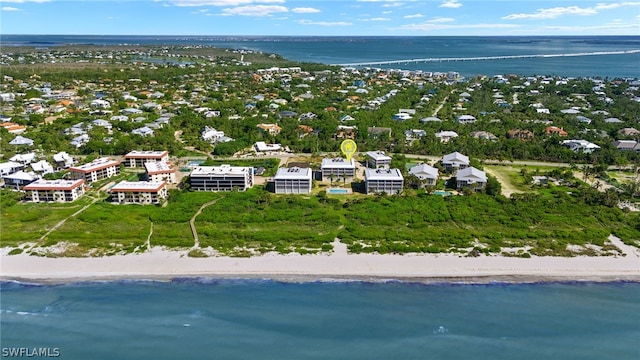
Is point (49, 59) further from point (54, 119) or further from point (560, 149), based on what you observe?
point (560, 149)

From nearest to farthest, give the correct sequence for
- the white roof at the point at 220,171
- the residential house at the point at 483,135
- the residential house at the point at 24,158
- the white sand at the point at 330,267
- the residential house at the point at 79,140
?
the white sand at the point at 330,267 < the white roof at the point at 220,171 < the residential house at the point at 24,158 < the residential house at the point at 79,140 < the residential house at the point at 483,135

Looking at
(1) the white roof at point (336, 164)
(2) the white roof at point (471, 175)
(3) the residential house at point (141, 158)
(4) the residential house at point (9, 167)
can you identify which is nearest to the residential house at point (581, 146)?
(2) the white roof at point (471, 175)

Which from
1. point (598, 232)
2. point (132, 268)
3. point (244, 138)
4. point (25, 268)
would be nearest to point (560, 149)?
point (598, 232)

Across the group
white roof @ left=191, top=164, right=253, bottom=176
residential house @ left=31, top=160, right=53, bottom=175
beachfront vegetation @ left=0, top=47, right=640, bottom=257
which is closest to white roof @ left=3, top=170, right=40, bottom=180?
beachfront vegetation @ left=0, top=47, right=640, bottom=257

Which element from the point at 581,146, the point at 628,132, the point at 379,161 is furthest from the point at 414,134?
the point at 628,132

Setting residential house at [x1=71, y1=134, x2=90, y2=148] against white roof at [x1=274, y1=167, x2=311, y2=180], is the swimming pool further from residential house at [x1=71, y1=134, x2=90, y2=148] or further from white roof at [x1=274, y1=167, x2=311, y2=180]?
residential house at [x1=71, y1=134, x2=90, y2=148]

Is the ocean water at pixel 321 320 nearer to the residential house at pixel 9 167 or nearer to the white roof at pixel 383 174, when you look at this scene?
the white roof at pixel 383 174
